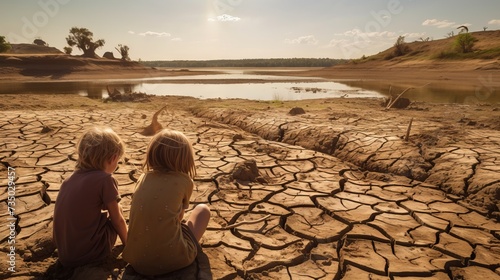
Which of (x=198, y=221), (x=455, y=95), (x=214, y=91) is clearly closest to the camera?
(x=198, y=221)

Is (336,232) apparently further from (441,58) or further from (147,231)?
(441,58)

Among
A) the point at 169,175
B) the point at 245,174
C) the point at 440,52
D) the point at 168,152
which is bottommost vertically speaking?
the point at 245,174

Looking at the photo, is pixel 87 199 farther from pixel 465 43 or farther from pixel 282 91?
pixel 465 43

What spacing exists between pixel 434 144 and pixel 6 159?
207 inches

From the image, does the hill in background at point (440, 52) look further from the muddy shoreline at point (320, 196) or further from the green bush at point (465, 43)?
the muddy shoreline at point (320, 196)

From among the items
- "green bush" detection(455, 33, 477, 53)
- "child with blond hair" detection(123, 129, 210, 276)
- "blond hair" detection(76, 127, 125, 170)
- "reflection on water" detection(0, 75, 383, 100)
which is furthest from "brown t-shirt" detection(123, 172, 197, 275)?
"green bush" detection(455, 33, 477, 53)

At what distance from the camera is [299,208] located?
8.63ft

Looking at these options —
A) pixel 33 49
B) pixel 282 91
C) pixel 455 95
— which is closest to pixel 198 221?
pixel 455 95

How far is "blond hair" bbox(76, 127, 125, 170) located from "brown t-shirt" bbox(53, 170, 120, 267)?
0.04m

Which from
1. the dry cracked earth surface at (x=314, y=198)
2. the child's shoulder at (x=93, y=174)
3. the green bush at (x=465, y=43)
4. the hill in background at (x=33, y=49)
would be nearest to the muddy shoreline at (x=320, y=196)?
the dry cracked earth surface at (x=314, y=198)

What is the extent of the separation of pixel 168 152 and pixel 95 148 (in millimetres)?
401

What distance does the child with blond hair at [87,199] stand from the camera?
62.7 inches

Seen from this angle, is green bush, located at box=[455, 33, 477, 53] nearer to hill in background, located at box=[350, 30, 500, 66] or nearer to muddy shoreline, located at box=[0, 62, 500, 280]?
hill in background, located at box=[350, 30, 500, 66]

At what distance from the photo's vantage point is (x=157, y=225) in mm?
1521
